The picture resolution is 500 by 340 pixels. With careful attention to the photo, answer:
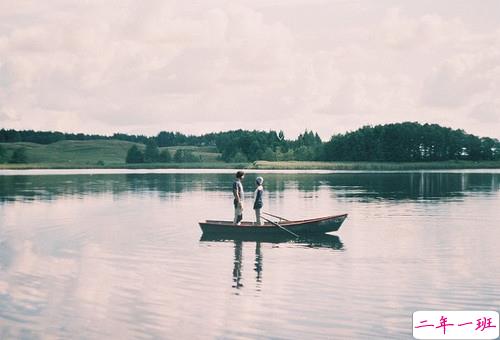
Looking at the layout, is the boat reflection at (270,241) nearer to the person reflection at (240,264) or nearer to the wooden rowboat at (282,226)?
Result: the person reflection at (240,264)

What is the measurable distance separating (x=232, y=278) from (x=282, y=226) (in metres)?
10.3

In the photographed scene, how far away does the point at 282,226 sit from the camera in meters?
33.8

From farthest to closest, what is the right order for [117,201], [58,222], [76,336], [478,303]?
[117,201]
[58,222]
[478,303]
[76,336]

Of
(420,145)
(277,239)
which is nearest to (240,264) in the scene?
(277,239)

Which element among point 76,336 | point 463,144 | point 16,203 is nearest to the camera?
point 76,336

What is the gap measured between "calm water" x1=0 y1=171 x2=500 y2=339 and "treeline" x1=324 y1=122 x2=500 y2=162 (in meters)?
146

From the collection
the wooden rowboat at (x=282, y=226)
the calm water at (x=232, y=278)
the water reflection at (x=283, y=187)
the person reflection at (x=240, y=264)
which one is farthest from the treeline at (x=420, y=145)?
the person reflection at (x=240, y=264)

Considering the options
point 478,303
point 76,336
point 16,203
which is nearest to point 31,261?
point 76,336

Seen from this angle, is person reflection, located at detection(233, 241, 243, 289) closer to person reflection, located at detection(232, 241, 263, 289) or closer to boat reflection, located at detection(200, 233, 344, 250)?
person reflection, located at detection(232, 241, 263, 289)

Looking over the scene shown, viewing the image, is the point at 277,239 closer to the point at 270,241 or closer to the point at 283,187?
the point at 270,241

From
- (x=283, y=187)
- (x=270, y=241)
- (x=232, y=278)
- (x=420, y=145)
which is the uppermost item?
(x=420, y=145)

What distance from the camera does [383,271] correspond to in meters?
24.7

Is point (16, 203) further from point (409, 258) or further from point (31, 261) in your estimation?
point (409, 258)

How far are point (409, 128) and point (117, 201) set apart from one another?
466ft
